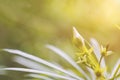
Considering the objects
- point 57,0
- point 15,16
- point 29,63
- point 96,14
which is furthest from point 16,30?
point 29,63

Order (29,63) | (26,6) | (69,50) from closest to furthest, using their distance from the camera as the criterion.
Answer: (29,63)
(69,50)
(26,6)

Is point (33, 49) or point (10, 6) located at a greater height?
point (10, 6)

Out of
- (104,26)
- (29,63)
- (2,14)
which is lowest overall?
(29,63)

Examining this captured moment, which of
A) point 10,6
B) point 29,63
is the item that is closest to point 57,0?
point 10,6

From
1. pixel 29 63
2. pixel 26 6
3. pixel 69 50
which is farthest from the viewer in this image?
pixel 26 6

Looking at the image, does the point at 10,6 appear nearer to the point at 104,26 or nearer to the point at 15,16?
the point at 15,16

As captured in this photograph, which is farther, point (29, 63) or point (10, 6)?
point (10, 6)

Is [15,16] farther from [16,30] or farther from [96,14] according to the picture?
[96,14]
